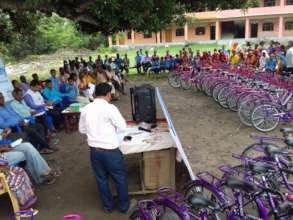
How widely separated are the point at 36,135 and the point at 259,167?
13.1ft

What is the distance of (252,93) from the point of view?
7145mm

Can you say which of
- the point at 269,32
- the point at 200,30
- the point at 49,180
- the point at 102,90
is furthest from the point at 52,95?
the point at 200,30

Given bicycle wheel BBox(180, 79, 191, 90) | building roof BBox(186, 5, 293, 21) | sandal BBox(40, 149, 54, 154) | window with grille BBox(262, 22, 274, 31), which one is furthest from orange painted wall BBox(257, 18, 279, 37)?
sandal BBox(40, 149, 54, 154)

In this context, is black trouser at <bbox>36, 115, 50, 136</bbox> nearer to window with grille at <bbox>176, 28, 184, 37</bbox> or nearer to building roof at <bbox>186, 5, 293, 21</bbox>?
building roof at <bbox>186, 5, 293, 21</bbox>

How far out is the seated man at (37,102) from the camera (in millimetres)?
6590

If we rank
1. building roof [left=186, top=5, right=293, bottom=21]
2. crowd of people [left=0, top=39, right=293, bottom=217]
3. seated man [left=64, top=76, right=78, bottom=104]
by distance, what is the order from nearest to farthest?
crowd of people [left=0, top=39, right=293, bottom=217] → seated man [left=64, top=76, right=78, bottom=104] → building roof [left=186, top=5, right=293, bottom=21]

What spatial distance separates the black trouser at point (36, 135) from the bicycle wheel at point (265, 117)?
4.13 meters

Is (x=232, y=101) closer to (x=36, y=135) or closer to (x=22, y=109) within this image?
(x=36, y=135)

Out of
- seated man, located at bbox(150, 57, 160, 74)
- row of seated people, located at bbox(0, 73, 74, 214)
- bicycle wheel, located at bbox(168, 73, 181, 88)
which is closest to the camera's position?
row of seated people, located at bbox(0, 73, 74, 214)

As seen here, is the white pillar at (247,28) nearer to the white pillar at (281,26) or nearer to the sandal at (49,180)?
the white pillar at (281,26)

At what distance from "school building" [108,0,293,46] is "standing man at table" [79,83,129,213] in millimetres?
27827

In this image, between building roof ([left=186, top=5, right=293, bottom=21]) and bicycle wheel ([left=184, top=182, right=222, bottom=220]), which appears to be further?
building roof ([left=186, top=5, right=293, bottom=21])

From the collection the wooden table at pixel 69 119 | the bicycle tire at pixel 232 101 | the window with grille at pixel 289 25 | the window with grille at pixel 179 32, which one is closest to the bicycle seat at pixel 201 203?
the wooden table at pixel 69 119

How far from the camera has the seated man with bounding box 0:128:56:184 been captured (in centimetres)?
436
